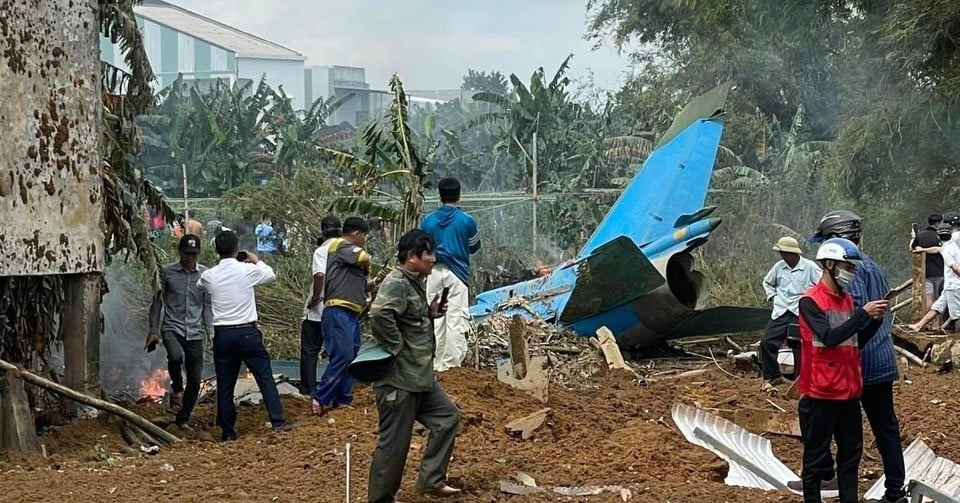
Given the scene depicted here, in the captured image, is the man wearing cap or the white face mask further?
the man wearing cap

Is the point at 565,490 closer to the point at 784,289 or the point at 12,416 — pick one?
the point at 12,416

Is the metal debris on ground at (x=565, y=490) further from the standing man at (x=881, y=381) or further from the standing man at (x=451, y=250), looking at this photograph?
the standing man at (x=451, y=250)

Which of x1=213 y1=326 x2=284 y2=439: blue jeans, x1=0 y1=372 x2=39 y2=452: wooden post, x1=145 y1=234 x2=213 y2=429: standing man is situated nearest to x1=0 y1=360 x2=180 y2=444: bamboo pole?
x1=0 y1=372 x2=39 y2=452: wooden post

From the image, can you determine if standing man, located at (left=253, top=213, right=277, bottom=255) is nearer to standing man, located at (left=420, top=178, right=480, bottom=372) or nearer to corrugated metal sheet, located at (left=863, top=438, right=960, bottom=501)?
standing man, located at (left=420, top=178, right=480, bottom=372)

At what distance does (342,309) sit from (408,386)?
11.0 ft

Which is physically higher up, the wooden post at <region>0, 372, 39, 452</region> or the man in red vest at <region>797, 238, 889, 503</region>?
the man in red vest at <region>797, 238, 889, 503</region>

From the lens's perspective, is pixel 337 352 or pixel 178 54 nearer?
pixel 337 352

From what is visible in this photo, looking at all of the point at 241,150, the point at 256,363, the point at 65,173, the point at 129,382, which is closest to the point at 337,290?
the point at 256,363

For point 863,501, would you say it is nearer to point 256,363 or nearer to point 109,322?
point 256,363

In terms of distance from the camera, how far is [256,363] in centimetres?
949

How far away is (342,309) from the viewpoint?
1008 cm

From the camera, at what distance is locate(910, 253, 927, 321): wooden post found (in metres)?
15.0

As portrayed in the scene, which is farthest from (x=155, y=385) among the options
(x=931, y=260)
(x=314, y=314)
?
(x=931, y=260)

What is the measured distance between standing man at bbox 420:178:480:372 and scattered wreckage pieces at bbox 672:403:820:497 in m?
2.35
